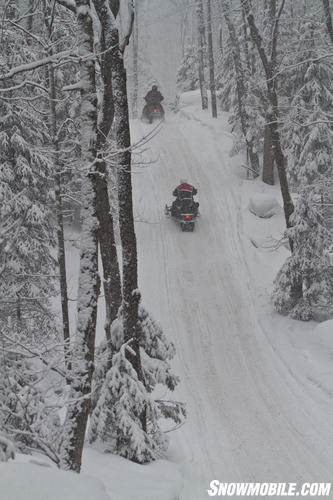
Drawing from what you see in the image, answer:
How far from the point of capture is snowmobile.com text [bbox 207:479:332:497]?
827 centimetres

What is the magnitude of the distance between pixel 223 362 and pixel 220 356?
1.00 ft

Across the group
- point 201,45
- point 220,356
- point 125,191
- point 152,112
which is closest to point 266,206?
point 220,356

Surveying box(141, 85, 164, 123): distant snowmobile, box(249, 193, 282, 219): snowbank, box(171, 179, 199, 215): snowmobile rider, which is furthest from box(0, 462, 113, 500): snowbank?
box(141, 85, 164, 123): distant snowmobile

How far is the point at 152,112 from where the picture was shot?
33.7 metres

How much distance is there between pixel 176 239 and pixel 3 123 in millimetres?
9545

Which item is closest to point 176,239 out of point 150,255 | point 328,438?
point 150,255

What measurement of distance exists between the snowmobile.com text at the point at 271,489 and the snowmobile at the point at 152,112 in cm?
2868

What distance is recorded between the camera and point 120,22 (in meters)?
7.96

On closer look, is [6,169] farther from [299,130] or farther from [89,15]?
[299,130]

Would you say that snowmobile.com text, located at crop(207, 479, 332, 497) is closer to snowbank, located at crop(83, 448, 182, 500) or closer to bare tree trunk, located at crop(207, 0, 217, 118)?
snowbank, located at crop(83, 448, 182, 500)

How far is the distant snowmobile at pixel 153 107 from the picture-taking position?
32.9 m

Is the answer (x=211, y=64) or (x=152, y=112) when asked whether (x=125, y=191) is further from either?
(x=152, y=112)

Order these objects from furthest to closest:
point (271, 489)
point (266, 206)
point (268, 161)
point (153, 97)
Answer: point (153, 97) < point (268, 161) < point (266, 206) < point (271, 489)

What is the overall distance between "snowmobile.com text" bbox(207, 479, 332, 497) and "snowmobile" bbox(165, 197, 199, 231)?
1348 centimetres
